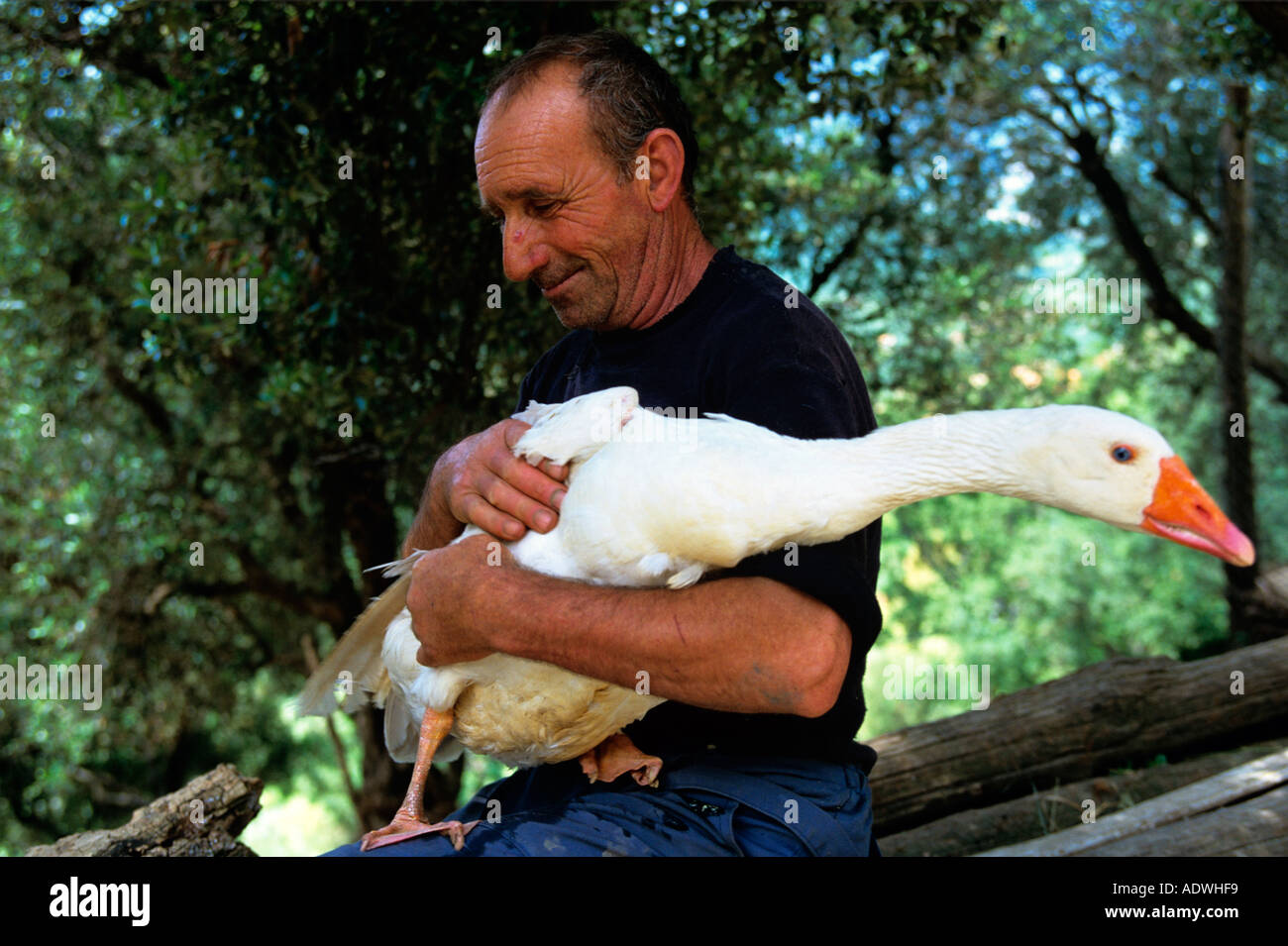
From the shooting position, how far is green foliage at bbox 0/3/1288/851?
16.8 feet

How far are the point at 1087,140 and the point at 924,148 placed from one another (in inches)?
74.1

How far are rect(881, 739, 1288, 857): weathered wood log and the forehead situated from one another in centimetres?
300

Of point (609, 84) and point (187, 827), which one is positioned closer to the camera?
point (609, 84)

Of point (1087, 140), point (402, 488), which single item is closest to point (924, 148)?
point (1087, 140)

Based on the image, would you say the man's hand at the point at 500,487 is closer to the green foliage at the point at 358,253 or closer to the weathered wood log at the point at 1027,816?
the green foliage at the point at 358,253

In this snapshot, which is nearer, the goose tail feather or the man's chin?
the man's chin

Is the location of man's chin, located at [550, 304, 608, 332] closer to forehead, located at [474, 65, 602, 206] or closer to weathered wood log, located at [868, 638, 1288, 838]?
forehead, located at [474, 65, 602, 206]

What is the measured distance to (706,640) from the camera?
2.23m

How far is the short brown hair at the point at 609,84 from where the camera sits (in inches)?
109

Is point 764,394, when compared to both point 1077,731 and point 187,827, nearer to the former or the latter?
point 187,827

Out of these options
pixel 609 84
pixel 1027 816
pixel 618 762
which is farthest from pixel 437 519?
pixel 1027 816

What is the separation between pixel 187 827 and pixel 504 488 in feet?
5.43

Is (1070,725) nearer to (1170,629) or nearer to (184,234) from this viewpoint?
(184,234)

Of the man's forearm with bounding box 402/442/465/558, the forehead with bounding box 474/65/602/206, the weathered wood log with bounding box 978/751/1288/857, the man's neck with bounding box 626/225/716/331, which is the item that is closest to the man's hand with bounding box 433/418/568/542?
the man's forearm with bounding box 402/442/465/558
